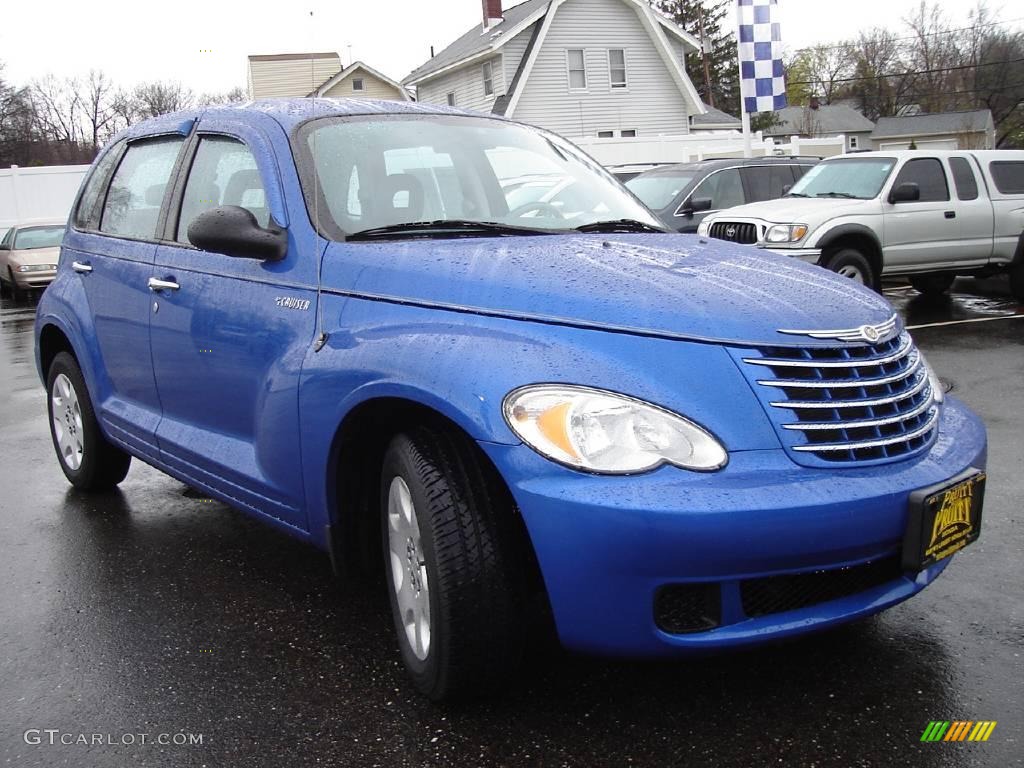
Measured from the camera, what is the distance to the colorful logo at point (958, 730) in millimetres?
2718

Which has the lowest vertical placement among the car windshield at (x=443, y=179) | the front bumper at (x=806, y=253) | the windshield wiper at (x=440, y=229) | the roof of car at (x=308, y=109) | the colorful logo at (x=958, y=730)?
the colorful logo at (x=958, y=730)

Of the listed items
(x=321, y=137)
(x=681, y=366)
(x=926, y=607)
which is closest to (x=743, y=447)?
(x=681, y=366)

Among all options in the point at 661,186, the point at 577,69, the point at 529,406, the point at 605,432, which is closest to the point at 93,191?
the point at 529,406

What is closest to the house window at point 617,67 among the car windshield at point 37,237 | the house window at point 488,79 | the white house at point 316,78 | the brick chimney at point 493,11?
the house window at point 488,79

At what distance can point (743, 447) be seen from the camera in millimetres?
2549

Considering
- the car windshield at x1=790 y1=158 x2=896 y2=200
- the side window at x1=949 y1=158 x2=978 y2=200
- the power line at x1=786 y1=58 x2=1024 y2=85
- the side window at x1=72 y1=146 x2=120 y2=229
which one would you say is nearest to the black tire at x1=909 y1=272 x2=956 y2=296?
the side window at x1=949 y1=158 x2=978 y2=200

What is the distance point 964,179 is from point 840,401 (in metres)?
10.3

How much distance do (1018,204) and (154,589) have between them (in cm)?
1099

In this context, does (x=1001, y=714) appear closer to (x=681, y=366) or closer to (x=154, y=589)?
(x=681, y=366)

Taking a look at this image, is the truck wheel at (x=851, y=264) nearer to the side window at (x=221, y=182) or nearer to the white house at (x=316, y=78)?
the side window at (x=221, y=182)

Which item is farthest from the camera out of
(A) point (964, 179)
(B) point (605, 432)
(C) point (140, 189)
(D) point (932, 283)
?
(D) point (932, 283)

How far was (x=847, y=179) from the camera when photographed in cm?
1144

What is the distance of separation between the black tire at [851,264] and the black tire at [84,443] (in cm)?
741

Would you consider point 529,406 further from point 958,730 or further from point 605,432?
point 958,730
